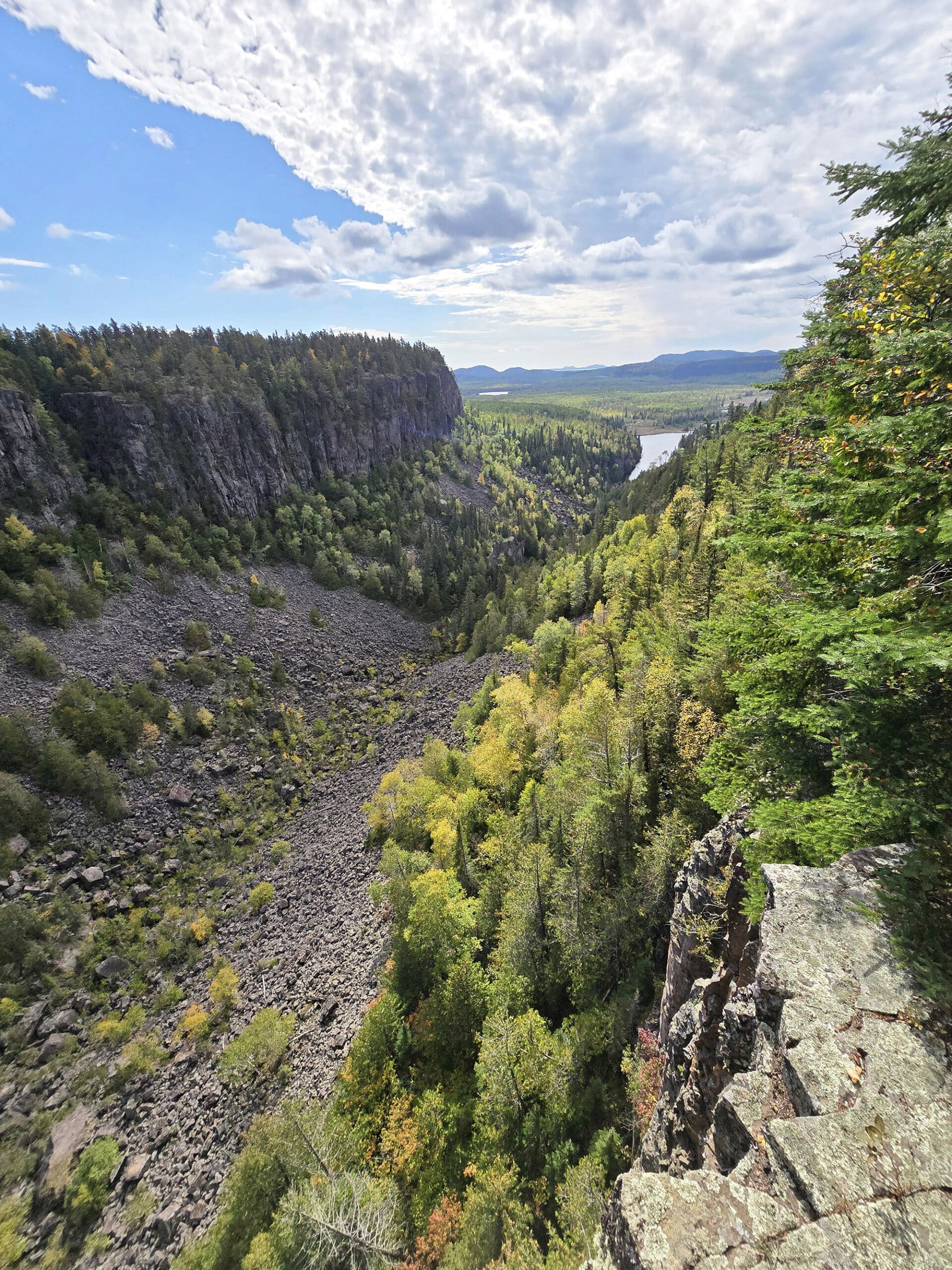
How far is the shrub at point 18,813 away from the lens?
44438 millimetres

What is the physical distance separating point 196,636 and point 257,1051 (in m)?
56.3

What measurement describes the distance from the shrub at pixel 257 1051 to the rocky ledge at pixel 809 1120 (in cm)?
3017

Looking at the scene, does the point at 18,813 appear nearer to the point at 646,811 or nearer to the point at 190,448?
the point at 646,811

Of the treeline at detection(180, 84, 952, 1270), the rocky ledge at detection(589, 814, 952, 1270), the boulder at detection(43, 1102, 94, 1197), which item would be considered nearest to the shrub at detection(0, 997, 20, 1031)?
the boulder at detection(43, 1102, 94, 1197)

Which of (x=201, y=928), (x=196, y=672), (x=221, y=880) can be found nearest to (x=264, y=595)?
(x=196, y=672)

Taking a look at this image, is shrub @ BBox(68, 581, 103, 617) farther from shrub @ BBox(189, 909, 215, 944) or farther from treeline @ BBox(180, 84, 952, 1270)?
treeline @ BBox(180, 84, 952, 1270)

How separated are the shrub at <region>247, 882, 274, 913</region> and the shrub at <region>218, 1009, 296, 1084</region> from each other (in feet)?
46.4

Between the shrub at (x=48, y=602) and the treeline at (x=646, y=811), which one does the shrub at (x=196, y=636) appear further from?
the treeline at (x=646, y=811)

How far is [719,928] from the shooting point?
13.0m

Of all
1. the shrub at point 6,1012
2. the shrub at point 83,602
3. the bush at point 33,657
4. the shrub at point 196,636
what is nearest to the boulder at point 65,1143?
the shrub at point 6,1012

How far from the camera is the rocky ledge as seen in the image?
5.49m

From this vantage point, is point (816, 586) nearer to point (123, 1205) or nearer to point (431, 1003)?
point (431, 1003)

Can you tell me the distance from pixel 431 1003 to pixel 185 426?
10755cm

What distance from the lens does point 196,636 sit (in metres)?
71.9
